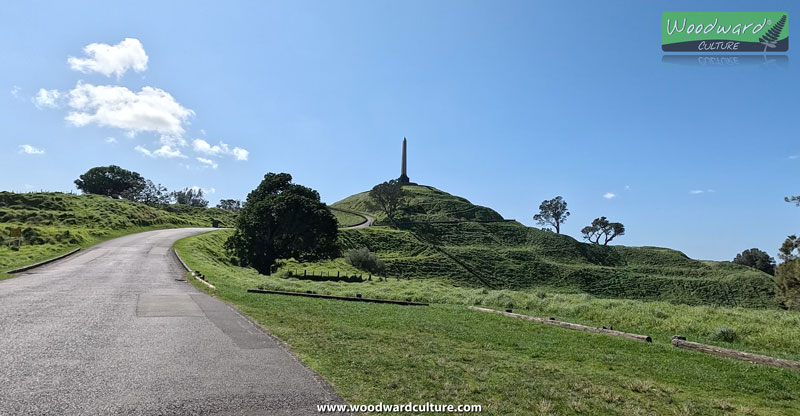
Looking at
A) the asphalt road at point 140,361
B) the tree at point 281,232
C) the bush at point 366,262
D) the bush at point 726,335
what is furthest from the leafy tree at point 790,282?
the asphalt road at point 140,361

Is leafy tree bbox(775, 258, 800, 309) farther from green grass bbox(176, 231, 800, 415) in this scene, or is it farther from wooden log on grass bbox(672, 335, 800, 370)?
wooden log on grass bbox(672, 335, 800, 370)

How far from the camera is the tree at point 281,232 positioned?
149ft

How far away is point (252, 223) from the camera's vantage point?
148ft

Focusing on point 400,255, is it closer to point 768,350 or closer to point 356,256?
point 356,256

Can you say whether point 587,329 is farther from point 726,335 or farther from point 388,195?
point 388,195

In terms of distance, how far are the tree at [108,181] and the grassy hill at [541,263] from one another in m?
72.1

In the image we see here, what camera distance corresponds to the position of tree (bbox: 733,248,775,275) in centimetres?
11288

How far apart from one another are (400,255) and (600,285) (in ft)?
127

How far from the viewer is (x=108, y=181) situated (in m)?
112

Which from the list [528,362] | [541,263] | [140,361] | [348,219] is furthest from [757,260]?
[140,361]

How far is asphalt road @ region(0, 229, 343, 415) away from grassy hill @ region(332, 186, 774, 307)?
55081 mm

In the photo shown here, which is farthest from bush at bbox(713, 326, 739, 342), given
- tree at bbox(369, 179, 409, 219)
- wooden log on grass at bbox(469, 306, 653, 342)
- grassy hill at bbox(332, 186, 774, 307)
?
tree at bbox(369, 179, 409, 219)

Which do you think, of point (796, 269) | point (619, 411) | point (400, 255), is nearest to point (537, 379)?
point (619, 411)

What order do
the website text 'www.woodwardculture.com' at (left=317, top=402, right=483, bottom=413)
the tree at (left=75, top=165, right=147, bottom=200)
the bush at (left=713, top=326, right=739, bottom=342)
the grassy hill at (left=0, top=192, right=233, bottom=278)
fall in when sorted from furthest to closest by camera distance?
the tree at (left=75, top=165, right=147, bottom=200) → the grassy hill at (left=0, top=192, right=233, bottom=278) → the bush at (left=713, top=326, right=739, bottom=342) → the website text 'www.woodwardculture.com' at (left=317, top=402, right=483, bottom=413)
